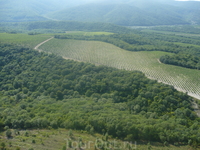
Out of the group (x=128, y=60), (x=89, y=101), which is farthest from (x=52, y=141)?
(x=128, y=60)

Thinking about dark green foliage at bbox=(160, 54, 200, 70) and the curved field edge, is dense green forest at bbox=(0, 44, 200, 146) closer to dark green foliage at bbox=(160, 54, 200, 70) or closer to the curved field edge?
the curved field edge

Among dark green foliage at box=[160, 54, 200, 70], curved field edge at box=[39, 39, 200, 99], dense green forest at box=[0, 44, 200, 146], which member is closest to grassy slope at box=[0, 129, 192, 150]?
dense green forest at box=[0, 44, 200, 146]

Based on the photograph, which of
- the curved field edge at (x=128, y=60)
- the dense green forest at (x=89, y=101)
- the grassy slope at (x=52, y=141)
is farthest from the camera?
the curved field edge at (x=128, y=60)

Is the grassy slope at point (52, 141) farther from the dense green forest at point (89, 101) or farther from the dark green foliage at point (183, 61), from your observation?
the dark green foliage at point (183, 61)

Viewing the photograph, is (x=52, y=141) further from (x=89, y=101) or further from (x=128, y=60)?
(x=128, y=60)

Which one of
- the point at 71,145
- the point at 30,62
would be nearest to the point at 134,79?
the point at 71,145

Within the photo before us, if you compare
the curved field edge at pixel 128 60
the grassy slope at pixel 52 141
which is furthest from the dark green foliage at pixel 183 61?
the grassy slope at pixel 52 141
